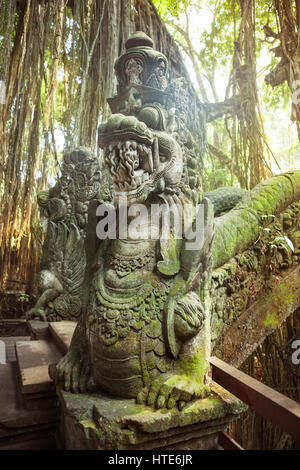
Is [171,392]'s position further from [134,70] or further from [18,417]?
[134,70]

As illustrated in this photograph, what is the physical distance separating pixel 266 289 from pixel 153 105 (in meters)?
1.62

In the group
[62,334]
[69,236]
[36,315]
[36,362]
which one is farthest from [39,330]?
[69,236]

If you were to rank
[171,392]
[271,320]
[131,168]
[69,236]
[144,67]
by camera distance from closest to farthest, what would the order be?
[171,392] → [131,168] → [144,67] → [271,320] → [69,236]

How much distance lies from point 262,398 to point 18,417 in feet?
3.50

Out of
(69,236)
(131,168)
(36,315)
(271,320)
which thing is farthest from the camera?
(69,236)

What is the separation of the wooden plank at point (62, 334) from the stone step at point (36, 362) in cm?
6

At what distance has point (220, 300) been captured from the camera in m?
1.95

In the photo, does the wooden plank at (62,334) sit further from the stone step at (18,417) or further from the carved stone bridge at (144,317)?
the stone step at (18,417)

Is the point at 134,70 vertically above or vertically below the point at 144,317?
above

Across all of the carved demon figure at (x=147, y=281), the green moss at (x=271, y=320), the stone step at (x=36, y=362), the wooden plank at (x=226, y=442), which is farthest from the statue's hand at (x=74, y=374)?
the green moss at (x=271, y=320)

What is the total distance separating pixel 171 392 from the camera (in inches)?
47.1

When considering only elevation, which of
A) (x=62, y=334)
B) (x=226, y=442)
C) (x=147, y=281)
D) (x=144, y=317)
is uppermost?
(x=147, y=281)

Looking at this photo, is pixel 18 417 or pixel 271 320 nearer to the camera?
pixel 18 417

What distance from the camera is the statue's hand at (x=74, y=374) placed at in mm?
1325
